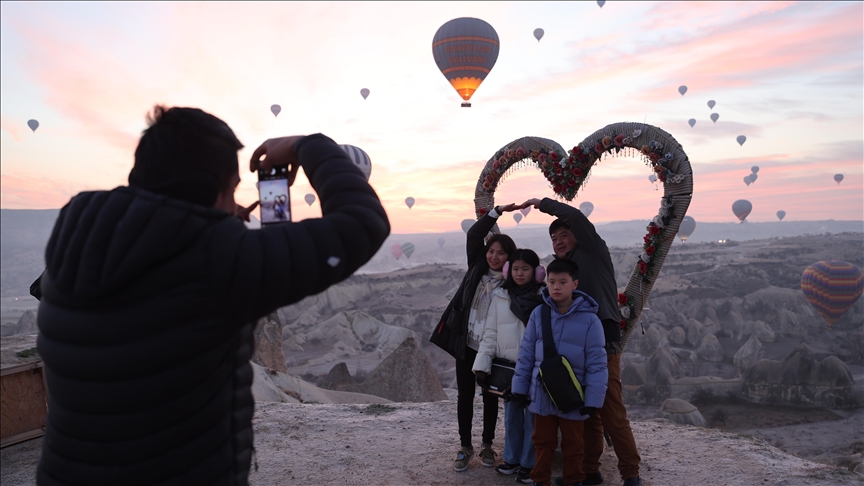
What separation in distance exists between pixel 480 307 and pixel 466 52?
2210 cm

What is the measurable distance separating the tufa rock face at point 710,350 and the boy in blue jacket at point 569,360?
1580 inches

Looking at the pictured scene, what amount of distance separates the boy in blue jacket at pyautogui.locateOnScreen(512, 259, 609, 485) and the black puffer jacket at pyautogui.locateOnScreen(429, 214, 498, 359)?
0.83m

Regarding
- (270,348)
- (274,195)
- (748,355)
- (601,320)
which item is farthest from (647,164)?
(748,355)

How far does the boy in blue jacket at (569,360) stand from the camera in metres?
4.25

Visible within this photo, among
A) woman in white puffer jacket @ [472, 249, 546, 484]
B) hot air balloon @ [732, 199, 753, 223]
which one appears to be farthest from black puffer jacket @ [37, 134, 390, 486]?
hot air balloon @ [732, 199, 753, 223]

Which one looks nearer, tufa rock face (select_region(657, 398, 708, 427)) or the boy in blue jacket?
the boy in blue jacket

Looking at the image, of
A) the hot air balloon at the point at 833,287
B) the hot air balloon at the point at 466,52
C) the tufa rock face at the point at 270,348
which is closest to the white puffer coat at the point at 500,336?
A: the tufa rock face at the point at 270,348

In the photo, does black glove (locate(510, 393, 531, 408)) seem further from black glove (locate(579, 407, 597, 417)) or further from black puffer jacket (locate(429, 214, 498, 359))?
black puffer jacket (locate(429, 214, 498, 359))

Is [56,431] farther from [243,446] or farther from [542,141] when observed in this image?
Answer: [542,141]

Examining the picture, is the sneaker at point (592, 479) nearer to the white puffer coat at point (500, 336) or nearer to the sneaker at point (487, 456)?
the sneaker at point (487, 456)

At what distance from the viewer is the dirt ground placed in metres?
5.15

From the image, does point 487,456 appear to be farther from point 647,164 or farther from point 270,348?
point 270,348

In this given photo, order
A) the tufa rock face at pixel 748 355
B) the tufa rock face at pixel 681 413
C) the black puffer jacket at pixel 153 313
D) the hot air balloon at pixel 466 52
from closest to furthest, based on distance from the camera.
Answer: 1. the black puffer jacket at pixel 153 313
2. the tufa rock face at pixel 681 413
3. the hot air balloon at pixel 466 52
4. the tufa rock face at pixel 748 355

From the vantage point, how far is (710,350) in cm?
4003
